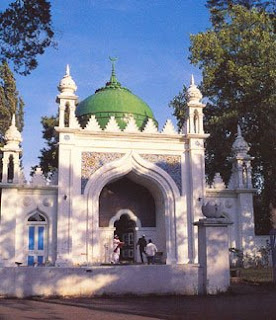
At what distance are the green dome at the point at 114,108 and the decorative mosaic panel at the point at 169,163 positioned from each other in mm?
2642

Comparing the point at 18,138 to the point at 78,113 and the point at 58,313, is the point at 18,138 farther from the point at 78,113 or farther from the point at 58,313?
the point at 58,313

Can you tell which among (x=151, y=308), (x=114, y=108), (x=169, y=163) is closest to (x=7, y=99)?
(x=114, y=108)

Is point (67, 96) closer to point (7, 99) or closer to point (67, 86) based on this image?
point (67, 86)

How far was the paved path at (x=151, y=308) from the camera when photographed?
268 inches

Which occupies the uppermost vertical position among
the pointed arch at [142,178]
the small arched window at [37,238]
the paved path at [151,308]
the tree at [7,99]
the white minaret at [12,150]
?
the tree at [7,99]

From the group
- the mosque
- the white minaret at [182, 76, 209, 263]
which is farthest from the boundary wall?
the white minaret at [182, 76, 209, 263]

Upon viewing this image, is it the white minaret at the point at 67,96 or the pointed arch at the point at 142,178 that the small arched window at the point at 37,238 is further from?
the white minaret at the point at 67,96

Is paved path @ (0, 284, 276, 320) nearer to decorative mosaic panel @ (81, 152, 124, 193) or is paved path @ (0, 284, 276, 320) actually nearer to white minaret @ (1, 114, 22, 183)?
decorative mosaic panel @ (81, 152, 124, 193)

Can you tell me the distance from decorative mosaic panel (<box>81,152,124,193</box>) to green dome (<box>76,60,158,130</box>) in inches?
100

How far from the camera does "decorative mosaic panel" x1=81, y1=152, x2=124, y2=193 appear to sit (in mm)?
16391

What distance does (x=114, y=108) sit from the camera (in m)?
19.4

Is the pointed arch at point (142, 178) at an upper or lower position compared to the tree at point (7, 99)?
lower

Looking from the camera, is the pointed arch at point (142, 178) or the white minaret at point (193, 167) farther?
the white minaret at point (193, 167)

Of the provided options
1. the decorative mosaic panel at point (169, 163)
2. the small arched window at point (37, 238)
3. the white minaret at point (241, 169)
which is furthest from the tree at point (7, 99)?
the white minaret at point (241, 169)
